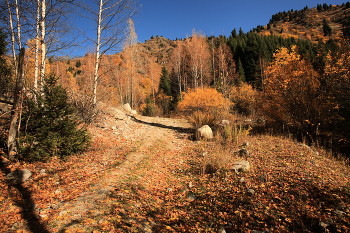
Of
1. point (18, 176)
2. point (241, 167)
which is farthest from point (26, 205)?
point (241, 167)

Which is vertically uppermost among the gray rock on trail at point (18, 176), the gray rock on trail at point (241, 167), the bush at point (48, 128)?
the bush at point (48, 128)

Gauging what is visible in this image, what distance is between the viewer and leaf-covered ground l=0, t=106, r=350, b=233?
247 centimetres

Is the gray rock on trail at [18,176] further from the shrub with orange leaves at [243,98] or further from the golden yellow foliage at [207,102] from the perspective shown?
the shrub with orange leaves at [243,98]

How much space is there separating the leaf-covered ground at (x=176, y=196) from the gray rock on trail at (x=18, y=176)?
11 cm

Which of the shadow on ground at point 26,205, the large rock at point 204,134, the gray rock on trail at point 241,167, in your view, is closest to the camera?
the shadow on ground at point 26,205

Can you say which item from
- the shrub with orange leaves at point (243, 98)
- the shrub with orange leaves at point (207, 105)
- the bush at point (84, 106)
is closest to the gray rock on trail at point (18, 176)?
the bush at point (84, 106)

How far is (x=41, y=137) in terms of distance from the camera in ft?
14.0

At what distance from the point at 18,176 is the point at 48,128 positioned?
4.14 feet

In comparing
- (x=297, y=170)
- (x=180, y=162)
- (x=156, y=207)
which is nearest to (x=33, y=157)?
(x=156, y=207)

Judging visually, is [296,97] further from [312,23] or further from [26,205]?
[312,23]

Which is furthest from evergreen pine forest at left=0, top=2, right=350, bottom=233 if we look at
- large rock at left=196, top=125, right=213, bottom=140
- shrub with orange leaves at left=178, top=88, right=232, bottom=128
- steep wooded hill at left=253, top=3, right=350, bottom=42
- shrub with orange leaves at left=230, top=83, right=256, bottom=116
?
steep wooded hill at left=253, top=3, right=350, bottom=42

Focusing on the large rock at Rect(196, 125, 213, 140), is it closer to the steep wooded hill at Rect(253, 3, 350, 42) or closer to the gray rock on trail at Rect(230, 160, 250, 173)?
the gray rock on trail at Rect(230, 160, 250, 173)

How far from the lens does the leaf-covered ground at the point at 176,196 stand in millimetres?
2473

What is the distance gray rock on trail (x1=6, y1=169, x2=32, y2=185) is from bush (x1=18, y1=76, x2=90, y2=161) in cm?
57
